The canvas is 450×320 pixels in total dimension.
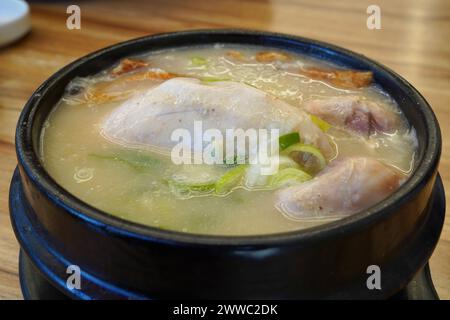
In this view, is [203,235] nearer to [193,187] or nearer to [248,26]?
[193,187]

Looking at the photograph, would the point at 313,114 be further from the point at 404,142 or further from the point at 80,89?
the point at 80,89

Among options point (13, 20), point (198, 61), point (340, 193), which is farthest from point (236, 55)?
point (13, 20)

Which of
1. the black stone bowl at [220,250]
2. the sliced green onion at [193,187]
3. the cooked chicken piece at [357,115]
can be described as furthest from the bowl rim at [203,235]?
the sliced green onion at [193,187]

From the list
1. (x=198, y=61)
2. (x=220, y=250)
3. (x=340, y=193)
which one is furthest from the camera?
(x=198, y=61)

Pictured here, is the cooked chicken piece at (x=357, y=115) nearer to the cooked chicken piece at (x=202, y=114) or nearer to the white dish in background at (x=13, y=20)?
the cooked chicken piece at (x=202, y=114)

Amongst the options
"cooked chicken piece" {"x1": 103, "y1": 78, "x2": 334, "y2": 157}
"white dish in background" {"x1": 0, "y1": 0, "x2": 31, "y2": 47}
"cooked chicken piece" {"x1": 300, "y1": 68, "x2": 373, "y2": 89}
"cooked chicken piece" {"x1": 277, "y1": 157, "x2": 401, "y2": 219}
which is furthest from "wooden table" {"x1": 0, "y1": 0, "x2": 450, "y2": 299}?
"cooked chicken piece" {"x1": 277, "y1": 157, "x2": 401, "y2": 219}
